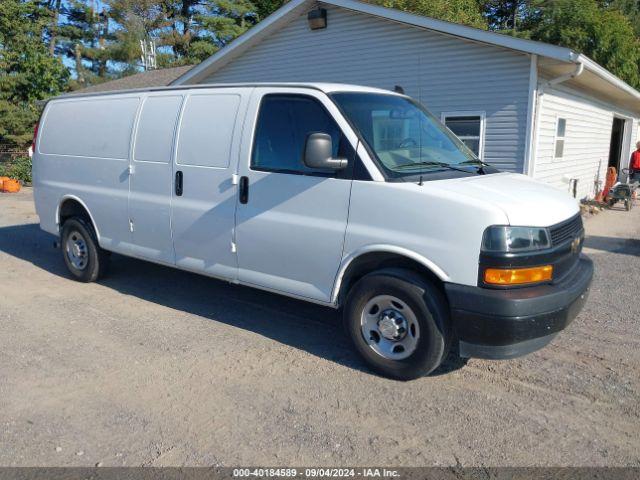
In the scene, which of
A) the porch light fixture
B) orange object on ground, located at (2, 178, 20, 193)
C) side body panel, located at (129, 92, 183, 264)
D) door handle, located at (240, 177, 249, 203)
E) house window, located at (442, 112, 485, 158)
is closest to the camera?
door handle, located at (240, 177, 249, 203)

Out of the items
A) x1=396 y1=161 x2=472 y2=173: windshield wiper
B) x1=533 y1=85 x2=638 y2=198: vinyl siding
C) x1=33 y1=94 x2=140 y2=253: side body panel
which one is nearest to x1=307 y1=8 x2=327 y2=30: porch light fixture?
x1=533 y1=85 x2=638 y2=198: vinyl siding

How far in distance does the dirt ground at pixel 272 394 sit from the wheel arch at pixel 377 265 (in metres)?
0.66

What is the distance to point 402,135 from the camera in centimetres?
459

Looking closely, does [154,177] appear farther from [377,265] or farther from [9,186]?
[9,186]

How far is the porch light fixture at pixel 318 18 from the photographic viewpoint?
12945mm

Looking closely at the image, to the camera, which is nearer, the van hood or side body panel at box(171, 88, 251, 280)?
the van hood

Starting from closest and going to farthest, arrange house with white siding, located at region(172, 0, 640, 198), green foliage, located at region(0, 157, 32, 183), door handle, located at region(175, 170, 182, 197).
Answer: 1. door handle, located at region(175, 170, 182, 197)
2. house with white siding, located at region(172, 0, 640, 198)
3. green foliage, located at region(0, 157, 32, 183)

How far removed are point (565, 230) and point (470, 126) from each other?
7.92m

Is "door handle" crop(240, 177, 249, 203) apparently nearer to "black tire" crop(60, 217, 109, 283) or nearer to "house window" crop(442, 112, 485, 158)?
"black tire" crop(60, 217, 109, 283)

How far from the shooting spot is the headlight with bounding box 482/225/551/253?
3600 mm

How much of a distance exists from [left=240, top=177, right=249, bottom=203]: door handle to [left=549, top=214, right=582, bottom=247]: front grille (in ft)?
7.86

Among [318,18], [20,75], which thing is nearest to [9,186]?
[20,75]

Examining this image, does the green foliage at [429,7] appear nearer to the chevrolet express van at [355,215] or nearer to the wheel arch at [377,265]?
the chevrolet express van at [355,215]

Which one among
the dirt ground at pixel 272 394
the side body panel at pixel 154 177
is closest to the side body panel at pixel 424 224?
the dirt ground at pixel 272 394
